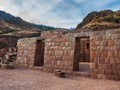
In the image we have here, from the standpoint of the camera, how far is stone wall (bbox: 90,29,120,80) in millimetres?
9109

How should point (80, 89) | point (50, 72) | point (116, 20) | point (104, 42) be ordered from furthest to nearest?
1. point (116, 20)
2. point (50, 72)
3. point (104, 42)
4. point (80, 89)

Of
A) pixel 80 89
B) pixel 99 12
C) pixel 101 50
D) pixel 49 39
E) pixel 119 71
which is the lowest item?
pixel 80 89

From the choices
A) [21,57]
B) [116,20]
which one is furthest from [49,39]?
[116,20]

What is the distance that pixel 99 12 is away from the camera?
45.7 meters

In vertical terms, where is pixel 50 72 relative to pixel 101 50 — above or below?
below

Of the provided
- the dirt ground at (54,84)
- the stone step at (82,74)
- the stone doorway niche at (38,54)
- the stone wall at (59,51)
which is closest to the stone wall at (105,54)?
the stone step at (82,74)

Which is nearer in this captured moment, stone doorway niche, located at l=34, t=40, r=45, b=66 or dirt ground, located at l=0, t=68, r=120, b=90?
dirt ground, located at l=0, t=68, r=120, b=90

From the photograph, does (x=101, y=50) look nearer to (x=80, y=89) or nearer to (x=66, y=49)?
(x=66, y=49)

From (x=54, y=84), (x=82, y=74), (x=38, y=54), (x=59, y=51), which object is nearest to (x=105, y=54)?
(x=82, y=74)

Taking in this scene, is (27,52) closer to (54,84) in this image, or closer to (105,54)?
(54,84)

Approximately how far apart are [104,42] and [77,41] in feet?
6.38

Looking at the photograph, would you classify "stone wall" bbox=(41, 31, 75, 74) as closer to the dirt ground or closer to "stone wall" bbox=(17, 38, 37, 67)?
"stone wall" bbox=(17, 38, 37, 67)

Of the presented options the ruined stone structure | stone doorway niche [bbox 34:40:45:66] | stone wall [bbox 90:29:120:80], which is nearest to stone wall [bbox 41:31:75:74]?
the ruined stone structure

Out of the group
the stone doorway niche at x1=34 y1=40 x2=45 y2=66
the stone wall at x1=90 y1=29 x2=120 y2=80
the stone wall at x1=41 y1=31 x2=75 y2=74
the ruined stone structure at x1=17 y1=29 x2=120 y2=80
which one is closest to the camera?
A: the stone wall at x1=90 y1=29 x2=120 y2=80
